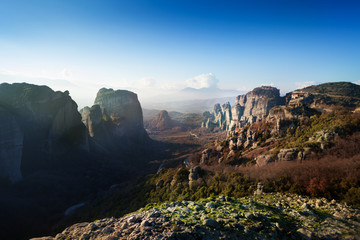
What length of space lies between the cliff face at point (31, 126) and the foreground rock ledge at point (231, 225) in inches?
1729

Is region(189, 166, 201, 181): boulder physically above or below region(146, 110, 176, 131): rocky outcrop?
above

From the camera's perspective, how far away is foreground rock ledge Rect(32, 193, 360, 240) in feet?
26.2

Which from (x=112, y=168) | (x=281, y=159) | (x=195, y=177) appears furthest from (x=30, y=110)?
(x=281, y=159)

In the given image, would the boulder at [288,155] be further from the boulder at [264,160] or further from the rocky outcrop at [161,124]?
the rocky outcrop at [161,124]

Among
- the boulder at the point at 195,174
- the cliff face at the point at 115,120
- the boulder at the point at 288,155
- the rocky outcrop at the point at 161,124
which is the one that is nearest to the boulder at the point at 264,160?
the boulder at the point at 288,155

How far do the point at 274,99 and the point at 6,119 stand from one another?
130m

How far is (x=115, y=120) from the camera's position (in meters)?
96.6

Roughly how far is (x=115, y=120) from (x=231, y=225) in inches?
3836

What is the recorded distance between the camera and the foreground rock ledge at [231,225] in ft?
26.2

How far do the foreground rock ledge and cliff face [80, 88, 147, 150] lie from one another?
256 feet

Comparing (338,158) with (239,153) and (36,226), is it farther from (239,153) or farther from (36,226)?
(36,226)

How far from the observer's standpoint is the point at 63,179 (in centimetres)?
4731

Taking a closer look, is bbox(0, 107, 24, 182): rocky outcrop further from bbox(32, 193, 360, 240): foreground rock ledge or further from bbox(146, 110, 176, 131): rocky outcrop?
bbox(146, 110, 176, 131): rocky outcrop

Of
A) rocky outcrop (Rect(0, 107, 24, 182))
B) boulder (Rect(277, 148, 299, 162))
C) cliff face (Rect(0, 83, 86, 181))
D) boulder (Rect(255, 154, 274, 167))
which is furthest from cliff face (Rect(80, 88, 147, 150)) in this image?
boulder (Rect(277, 148, 299, 162))
